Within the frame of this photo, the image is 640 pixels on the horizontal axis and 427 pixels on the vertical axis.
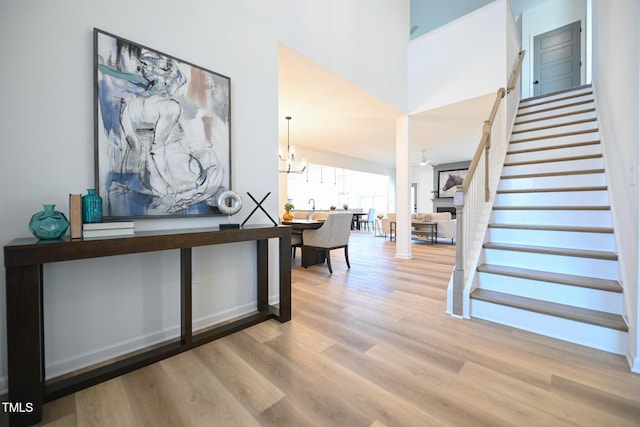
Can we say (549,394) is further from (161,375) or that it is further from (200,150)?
(200,150)

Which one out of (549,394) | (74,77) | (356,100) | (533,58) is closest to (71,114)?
(74,77)

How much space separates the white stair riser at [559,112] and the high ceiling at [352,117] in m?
0.56

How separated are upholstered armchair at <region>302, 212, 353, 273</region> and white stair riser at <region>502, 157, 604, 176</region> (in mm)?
2092

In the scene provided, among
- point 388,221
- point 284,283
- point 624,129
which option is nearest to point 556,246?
point 624,129

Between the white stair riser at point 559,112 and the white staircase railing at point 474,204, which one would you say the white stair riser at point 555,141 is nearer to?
the white staircase railing at point 474,204

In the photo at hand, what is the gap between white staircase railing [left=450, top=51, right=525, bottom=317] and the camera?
2270mm

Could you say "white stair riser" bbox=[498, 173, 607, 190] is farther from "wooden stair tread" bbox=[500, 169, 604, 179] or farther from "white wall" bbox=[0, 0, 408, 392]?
"white wall" bbox=[0, 0, 408, 392]

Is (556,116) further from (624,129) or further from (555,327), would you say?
(555,327)

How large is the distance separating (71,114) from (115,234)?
0.72m

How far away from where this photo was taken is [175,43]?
75.2 inches

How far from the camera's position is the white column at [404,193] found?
4.72 m

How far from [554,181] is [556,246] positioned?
907mm

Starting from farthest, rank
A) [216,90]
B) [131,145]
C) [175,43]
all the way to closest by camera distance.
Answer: [216,90], [175,43], [131,145]

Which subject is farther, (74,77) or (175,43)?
(175,43)
